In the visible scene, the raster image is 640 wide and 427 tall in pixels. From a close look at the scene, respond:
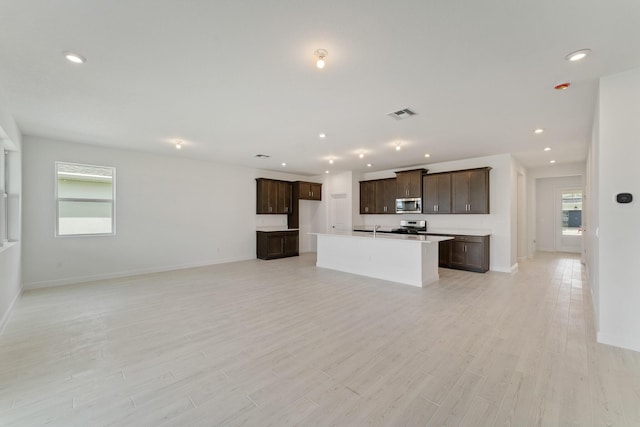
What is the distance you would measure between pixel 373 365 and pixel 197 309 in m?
2.59

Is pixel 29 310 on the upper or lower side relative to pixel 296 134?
lower

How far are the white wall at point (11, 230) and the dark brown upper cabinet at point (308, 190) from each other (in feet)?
20.2

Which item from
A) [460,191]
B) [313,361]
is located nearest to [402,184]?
[460,191]

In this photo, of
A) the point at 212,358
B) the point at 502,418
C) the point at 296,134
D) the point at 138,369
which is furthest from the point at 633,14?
the point at 138,369

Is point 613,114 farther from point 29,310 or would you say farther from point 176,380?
point 29,310

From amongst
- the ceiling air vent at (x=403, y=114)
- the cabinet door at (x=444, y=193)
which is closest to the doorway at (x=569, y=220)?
the cabinet door at (x=444, y=193)

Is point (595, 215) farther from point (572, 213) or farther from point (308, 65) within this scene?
point (572, 213)

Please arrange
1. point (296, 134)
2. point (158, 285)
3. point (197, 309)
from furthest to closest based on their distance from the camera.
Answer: point (158, 285)
point (296, 134)
point (197, 309)

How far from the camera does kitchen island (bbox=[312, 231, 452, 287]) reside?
5.00 metres

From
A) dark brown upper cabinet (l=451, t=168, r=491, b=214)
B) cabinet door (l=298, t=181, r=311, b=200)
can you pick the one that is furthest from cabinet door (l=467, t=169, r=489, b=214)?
cabinet door (l=298, t=181, r=311, b=200)

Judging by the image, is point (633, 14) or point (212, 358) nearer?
point (633, 14)

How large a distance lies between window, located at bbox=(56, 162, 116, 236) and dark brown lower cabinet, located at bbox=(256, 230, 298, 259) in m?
3.57

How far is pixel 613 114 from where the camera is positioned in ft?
8.98

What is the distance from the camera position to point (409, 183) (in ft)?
24.8
